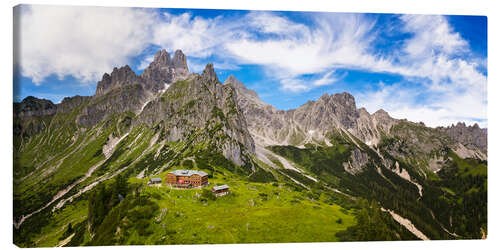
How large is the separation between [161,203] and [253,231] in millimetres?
13823

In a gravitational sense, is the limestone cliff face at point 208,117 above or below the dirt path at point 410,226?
above

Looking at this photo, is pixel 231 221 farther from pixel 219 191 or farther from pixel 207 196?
pixel 219 191

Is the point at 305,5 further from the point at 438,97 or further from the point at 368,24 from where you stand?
the point at 438,97

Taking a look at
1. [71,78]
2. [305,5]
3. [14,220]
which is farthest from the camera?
[71,78]

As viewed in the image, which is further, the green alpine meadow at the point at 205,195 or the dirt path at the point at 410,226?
the dirt path at the point at 410,226

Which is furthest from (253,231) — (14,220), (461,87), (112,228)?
(461,87)

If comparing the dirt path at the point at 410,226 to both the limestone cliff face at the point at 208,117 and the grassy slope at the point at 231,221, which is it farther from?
the grassy slope at the point at 231,221

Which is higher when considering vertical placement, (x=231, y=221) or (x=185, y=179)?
(x=185, y=179)

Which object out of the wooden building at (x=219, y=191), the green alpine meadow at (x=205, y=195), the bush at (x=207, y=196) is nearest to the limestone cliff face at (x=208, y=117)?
the green alpine meadow at (x=205, y=195)

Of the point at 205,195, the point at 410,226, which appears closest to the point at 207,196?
the point at 205,195

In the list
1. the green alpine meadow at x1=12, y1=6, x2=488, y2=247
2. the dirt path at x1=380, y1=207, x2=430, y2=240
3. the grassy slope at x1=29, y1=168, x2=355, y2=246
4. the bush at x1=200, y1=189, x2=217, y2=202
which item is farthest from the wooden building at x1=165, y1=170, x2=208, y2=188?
the dirt path at x1=380, y1=207, x2=430, y2=240

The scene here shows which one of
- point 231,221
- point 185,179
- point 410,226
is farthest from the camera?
point 410,226

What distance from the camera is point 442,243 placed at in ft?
111

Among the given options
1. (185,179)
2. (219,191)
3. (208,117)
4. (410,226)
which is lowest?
(410,226)
